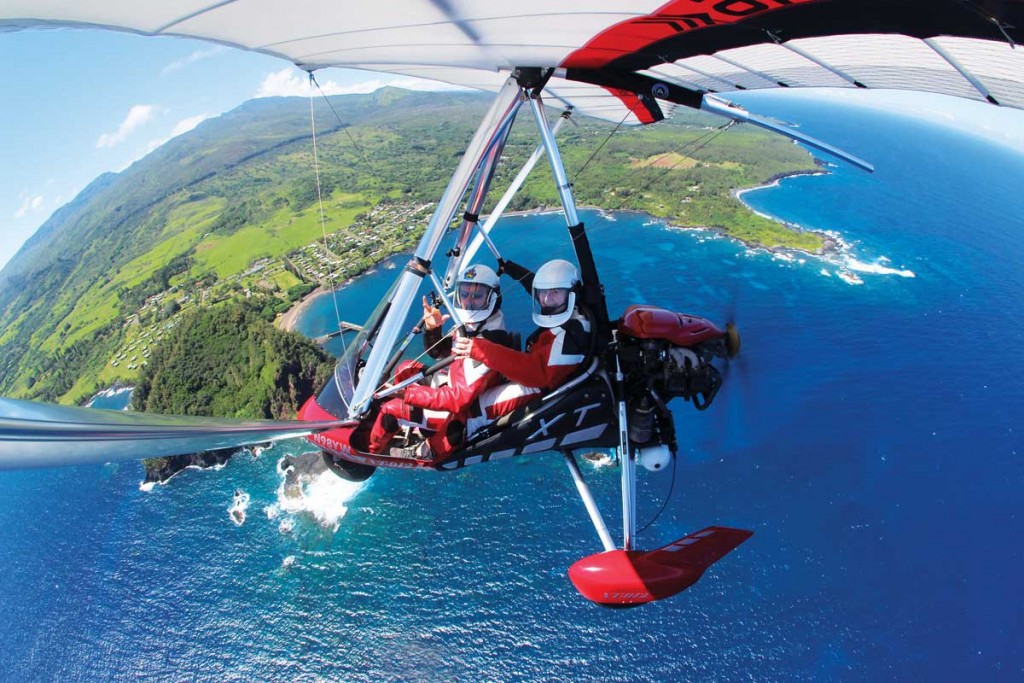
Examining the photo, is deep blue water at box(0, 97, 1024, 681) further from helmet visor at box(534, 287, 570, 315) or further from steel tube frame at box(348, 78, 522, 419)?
steel tube frame at box(348, 78, 522, 419)

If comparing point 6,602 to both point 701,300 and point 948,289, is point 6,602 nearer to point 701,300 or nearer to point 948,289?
point 701,300

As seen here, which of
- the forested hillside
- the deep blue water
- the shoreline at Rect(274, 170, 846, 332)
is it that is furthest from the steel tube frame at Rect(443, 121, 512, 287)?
the shoreline at Rect(274, 170, 846, 332)

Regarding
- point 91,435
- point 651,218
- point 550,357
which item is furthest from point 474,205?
point 651,218

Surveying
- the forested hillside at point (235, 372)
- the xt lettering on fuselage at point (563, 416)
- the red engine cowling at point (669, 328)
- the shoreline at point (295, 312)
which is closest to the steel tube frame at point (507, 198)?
the red engine cowling at point (669, 328)

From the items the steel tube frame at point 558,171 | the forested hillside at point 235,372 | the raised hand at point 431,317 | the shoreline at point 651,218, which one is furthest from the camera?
the shoreline at point 651,218

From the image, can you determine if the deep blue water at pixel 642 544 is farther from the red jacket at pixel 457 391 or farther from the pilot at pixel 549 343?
the red jacket at pixel 457 391

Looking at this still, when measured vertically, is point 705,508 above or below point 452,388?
below

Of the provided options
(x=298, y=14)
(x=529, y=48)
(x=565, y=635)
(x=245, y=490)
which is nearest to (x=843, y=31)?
(x=529, y=48)
